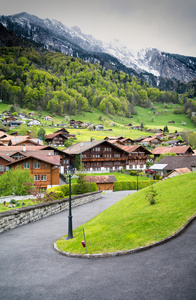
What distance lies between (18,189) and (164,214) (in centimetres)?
2867

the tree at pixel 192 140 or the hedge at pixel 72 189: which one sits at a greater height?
the tree at pixel 192 140

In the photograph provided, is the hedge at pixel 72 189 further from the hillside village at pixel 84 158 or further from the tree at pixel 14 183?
the hillside village at pixel 84 158

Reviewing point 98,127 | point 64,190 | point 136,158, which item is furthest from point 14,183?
point 98,127

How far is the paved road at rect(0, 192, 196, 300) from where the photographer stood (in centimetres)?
659

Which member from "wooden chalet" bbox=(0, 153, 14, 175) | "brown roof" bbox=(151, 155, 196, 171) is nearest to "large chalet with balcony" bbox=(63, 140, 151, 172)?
"brown roof" bbox=(151, 155, 196, 171)

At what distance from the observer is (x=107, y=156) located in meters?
75.8

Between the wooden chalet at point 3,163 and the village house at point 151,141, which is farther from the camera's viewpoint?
the village house at point 151,141

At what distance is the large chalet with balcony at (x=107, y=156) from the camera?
72438 mm

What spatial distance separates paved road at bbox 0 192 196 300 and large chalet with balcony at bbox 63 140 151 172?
60.5 metres

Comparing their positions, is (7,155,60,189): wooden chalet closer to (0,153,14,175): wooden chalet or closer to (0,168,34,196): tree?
(0,153,14,175): wooden chalet

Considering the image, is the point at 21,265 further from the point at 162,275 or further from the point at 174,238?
the point at 174,238

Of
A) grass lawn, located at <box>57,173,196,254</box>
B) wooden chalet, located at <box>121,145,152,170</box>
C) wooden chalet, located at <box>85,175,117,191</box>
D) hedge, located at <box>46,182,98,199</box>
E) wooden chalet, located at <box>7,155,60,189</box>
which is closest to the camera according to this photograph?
grass lawn, located at <box>57,173,196,254</box>

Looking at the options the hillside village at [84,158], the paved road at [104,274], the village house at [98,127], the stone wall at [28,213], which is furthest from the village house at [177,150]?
the paved road at [104,274]

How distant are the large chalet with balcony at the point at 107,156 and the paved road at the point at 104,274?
2380 inches
